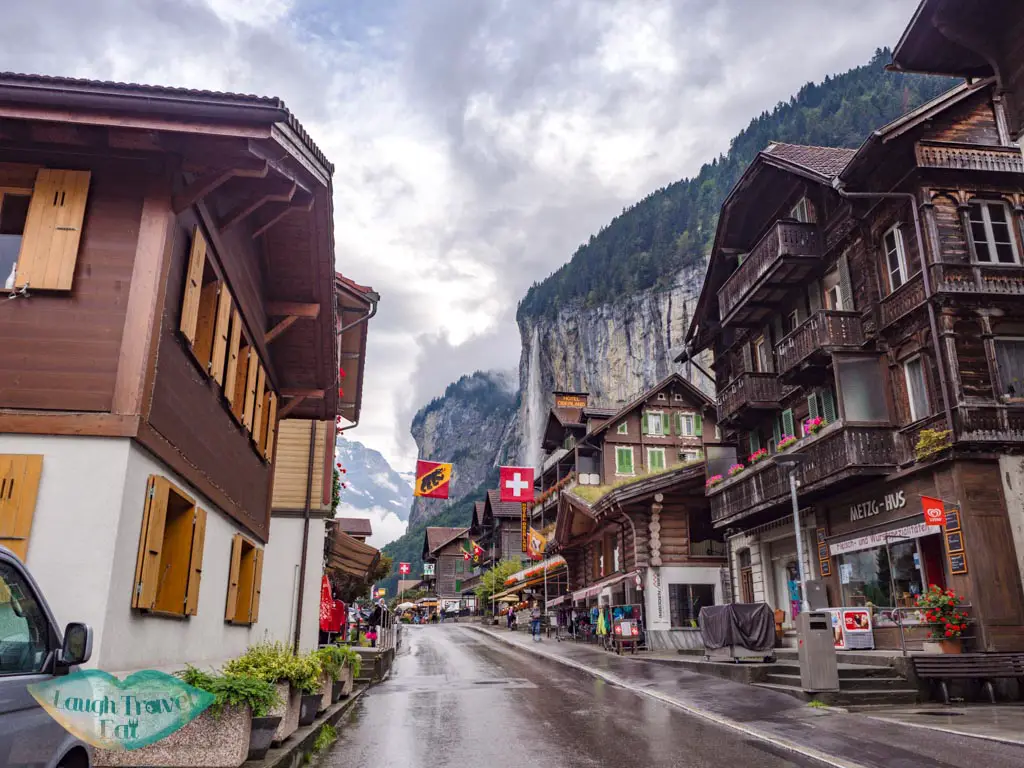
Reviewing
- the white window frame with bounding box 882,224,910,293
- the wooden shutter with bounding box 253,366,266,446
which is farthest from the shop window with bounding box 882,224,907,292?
the wooden shutter with bounding box 253,366,266,446

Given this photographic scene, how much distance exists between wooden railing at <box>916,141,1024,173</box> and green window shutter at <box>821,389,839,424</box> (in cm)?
650

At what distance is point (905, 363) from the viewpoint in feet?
65.6

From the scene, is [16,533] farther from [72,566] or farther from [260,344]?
[260,344]

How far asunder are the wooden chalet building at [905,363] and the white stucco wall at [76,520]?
629 inches

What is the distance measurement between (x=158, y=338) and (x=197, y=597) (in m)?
3.62

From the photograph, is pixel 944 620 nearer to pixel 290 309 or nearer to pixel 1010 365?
pixel 1010 365

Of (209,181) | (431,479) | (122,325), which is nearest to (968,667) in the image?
(209,181)

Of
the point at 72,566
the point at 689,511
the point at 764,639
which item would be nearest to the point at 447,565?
the point at 689,511

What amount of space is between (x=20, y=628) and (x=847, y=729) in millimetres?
10681

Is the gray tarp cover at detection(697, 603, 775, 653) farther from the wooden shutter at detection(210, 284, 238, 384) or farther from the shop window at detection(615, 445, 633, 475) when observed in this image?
the shop window at detection(615, 445, 633, 475)

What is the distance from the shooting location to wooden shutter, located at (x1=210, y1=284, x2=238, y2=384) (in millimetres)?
10281

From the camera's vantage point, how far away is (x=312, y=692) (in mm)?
10383

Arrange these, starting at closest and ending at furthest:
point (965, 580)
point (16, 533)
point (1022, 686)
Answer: point (16, 533) < point (1022, 686) < point (965, 580)

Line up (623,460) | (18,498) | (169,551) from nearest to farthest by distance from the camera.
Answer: (18,498), (169,551), (623,460)
